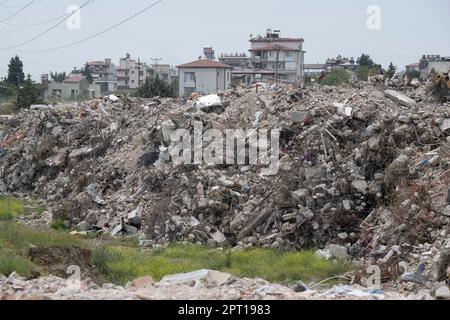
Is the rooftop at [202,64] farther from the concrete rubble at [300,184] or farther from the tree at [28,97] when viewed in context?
the concrete rubble at [300,184]

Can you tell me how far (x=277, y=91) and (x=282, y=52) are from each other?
111 feet

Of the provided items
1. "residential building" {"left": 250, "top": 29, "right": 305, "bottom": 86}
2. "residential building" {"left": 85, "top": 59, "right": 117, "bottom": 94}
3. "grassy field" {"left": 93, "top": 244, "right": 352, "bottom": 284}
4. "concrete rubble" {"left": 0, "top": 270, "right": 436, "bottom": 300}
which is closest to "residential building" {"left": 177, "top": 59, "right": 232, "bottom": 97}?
"residential building" {"left": 250, "top": 29, "right": 305, "bottom": 86}

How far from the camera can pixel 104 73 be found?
77750 millimetres

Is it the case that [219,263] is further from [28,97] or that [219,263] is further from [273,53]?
[273,53]

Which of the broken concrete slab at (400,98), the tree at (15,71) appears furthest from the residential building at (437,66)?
the tree at (15,71)

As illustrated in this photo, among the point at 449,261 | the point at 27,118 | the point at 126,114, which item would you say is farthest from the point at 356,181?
the point at 27,118

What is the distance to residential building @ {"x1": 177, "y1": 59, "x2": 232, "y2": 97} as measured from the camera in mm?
42094

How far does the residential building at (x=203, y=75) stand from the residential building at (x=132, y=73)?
22255 mm

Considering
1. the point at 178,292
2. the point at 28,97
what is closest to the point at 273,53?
the point at 28,97

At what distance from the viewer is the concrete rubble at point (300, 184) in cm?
993

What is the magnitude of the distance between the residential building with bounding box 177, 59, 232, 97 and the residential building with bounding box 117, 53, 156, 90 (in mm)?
22255

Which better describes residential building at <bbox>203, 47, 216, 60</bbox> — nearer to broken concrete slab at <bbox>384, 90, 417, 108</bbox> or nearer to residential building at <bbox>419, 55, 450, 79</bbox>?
residential building at <bbox>419, 55, 450, 79</bbox>

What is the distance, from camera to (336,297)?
5613mm

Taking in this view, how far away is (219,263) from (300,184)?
8.13 feet
